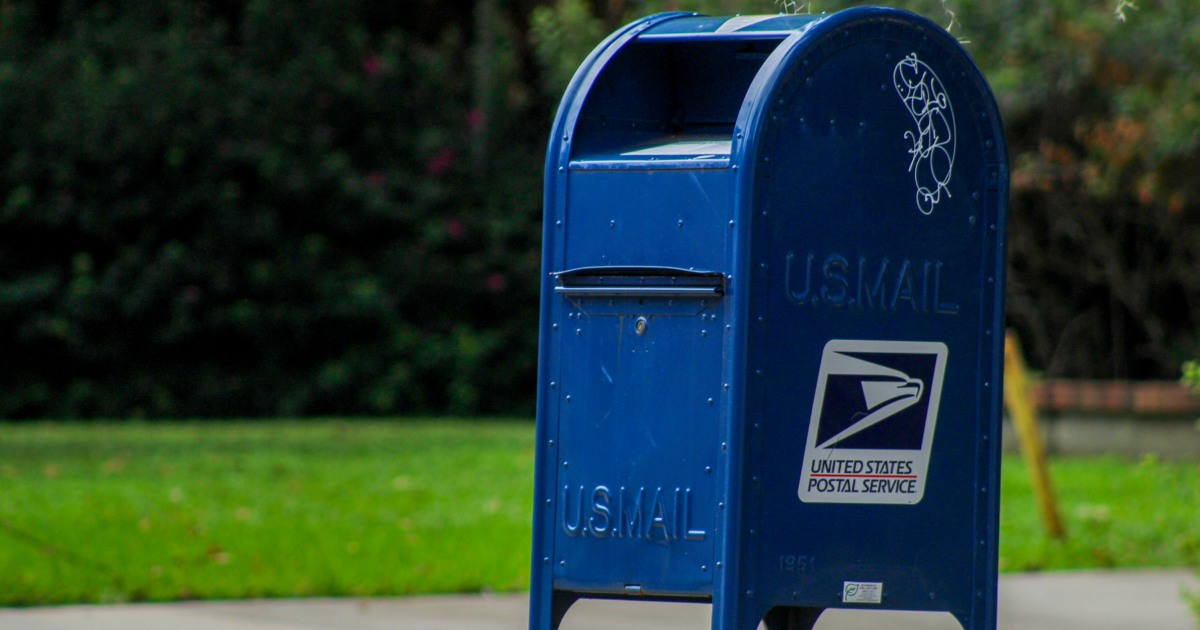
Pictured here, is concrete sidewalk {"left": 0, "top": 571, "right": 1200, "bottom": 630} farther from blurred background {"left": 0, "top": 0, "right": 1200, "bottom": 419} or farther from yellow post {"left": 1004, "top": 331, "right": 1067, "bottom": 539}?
blurred background {"left": 0, "top": 0, "right": 1200, "bottom": 419}

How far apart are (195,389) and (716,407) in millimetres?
14506

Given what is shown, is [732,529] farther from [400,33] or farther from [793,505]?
[400,33]

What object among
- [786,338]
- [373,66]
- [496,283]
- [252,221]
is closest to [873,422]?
[786,338]

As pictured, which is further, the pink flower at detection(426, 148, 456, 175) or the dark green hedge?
the pink flower at detection(426, 148, 456, 175)

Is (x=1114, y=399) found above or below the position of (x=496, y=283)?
above

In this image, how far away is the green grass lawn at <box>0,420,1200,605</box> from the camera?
7.42 metres

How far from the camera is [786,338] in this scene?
4.10 meters

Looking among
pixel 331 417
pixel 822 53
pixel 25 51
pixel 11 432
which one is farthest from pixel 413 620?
pixel 25 51

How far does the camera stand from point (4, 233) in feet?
57.4

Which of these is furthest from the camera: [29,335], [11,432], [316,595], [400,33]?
[400,33]

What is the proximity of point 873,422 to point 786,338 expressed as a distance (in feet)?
1.09

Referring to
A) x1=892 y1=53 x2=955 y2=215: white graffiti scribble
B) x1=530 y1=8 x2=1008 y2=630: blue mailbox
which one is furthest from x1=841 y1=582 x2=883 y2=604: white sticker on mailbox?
x1=892 y1=53 x2=955 y2=215: white graffiti scribble

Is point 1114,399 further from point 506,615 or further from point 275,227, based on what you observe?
point 275,227

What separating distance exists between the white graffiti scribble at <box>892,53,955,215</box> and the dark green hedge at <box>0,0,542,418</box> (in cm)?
1354
